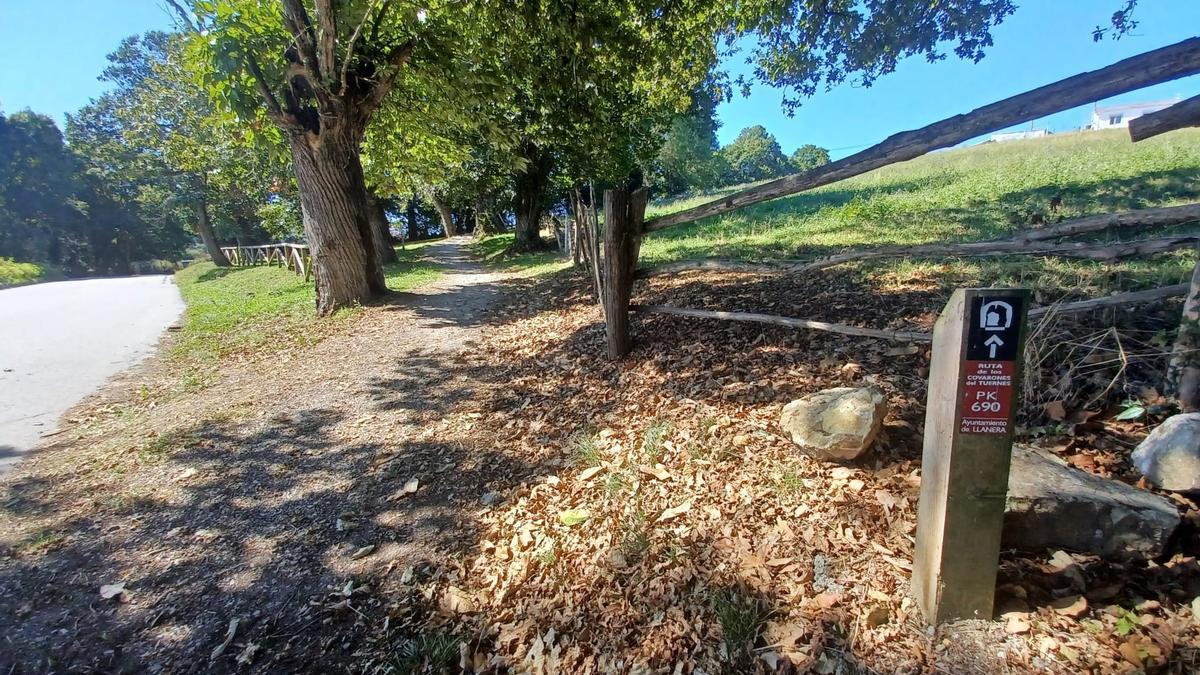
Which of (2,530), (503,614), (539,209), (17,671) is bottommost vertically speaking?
(503,614)

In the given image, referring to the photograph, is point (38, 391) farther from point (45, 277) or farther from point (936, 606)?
point (45, 277)

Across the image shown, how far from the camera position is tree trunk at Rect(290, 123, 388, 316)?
7992 millimetres

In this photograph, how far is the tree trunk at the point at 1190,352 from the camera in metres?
2.32

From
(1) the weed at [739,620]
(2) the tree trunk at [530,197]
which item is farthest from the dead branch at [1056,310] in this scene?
(2) the tree trunk at [530,197]

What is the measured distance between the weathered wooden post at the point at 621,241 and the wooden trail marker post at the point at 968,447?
9.14 ft

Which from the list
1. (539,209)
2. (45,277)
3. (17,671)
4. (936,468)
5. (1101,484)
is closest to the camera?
(936,468)

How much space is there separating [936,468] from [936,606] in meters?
0.52

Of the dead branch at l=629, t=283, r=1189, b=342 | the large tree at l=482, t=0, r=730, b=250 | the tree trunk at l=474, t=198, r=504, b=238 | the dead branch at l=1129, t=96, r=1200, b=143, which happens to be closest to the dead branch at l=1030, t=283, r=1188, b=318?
the dead branch at l=629, t=283, r=1189, b=342

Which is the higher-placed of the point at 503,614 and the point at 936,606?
the point at 936,606

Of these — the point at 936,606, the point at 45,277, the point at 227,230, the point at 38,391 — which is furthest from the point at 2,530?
the point at 227,230

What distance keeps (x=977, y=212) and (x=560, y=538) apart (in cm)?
1034

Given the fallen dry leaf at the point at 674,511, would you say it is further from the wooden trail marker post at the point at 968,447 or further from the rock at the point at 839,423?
the wooden trail marker post at the point at 968,447

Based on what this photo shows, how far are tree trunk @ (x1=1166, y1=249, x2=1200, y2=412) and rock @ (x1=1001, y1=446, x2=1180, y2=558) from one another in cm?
81

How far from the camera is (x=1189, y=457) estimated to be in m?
2.02
